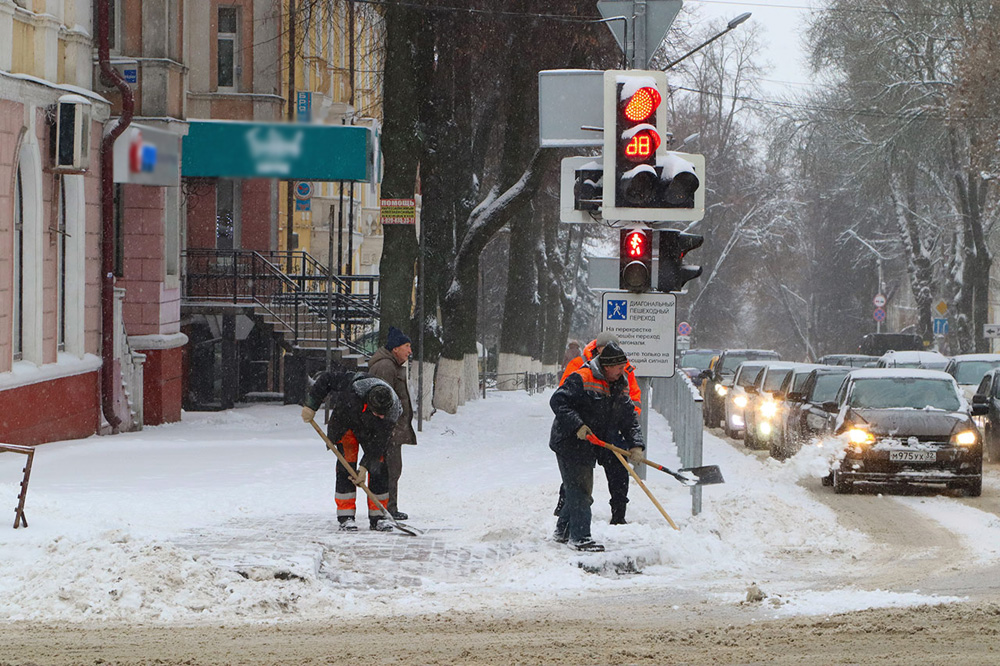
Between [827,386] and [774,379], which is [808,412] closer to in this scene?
[827,386]

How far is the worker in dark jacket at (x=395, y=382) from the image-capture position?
12.5m

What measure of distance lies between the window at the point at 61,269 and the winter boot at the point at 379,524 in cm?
736

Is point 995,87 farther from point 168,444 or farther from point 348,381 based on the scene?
point 348,381

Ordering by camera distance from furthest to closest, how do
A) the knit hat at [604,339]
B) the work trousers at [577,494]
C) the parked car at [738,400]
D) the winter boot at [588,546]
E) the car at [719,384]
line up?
the car at [719,384], the parked car at [738,400], the knit hat at [604,339], the work trousers at [577,494], the winter boot at [588,546]

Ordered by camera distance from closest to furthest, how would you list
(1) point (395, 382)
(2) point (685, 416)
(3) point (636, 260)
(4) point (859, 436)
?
1. (3) point (636, 260)
2. (1) point (395, 382)
3. (4) point (859, 436)
4. (2) point (685, 416)

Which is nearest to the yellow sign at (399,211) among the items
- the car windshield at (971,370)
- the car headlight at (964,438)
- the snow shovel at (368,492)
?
the car headlight at (964,438)

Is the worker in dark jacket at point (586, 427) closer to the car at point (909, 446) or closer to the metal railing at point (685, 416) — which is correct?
the metal railing at point (685, 416)

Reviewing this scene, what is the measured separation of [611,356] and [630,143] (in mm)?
1623

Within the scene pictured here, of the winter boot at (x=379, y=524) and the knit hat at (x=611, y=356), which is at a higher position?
the knit hat at (x=611, y=356)

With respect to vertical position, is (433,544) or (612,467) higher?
(612,467)

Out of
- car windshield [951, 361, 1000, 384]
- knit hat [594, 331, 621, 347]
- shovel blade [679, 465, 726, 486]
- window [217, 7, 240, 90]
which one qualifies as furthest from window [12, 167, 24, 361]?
car windshield [951, 361, 1000, 384]

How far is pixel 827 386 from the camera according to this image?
842 inches

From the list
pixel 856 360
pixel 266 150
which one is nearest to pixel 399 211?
pixel 266 150

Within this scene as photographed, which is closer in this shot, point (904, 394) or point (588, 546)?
point (588, 546)
